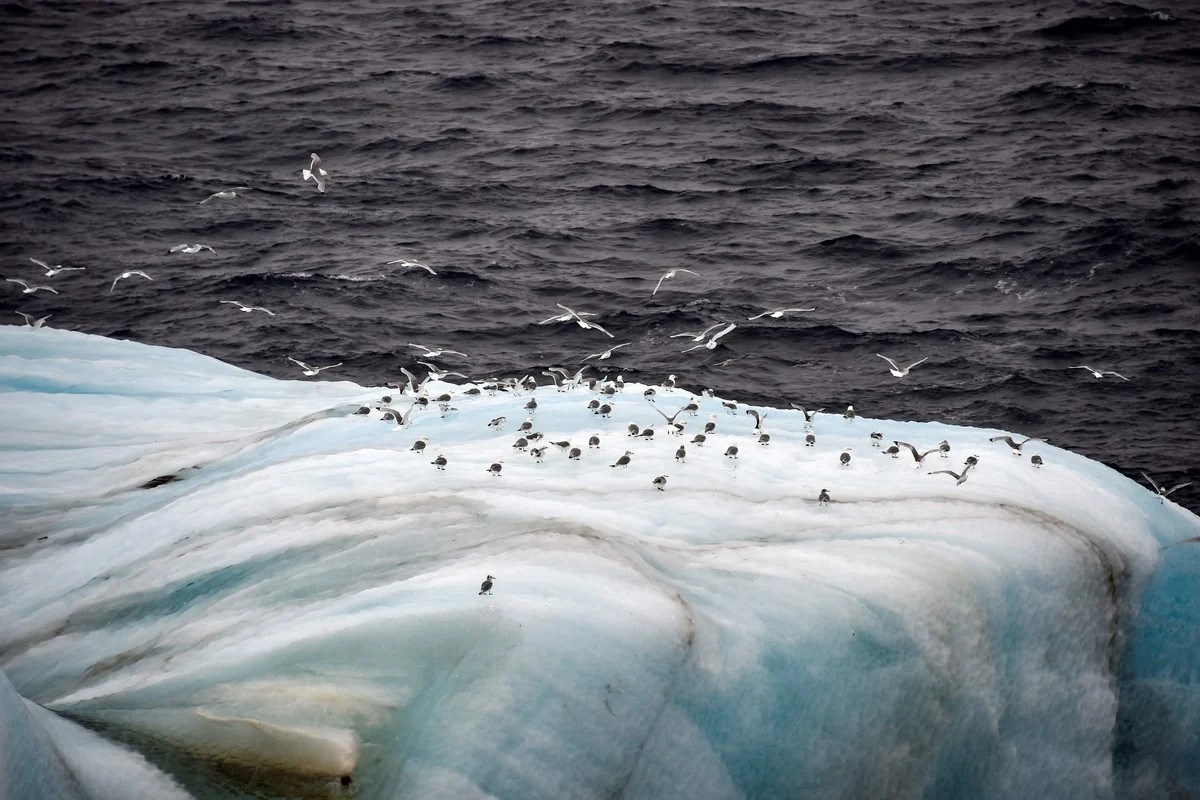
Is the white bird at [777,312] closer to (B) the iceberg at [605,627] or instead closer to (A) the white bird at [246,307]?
(A) the white bird at [246,307]

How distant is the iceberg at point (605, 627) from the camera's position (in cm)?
761

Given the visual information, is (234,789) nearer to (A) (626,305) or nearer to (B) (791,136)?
(A) (626,305)

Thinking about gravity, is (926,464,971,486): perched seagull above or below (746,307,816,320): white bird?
above

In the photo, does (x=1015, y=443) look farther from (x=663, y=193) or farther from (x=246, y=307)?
(x=663, y=193)

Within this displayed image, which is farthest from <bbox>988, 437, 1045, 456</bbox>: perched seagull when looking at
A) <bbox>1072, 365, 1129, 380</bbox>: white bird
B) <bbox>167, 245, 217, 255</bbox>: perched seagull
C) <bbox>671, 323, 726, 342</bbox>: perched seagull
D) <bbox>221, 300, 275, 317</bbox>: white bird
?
<bbox>167, 245, 217, 255</bbox>: perched seagull

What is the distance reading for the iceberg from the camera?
299 inches

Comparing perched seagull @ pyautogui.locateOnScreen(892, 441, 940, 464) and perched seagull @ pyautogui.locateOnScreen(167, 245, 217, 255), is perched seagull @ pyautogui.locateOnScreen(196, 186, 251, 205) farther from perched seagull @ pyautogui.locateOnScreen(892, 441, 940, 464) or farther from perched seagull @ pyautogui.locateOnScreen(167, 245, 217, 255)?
perched seagull @ pyautogui.locateOnScreen(892, 441, 940, 464)

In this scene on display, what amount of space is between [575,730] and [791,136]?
29264mm

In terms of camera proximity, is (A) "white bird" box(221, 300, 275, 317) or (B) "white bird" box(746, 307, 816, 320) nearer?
(B) "white bird" box(746, 307, 816, 320)

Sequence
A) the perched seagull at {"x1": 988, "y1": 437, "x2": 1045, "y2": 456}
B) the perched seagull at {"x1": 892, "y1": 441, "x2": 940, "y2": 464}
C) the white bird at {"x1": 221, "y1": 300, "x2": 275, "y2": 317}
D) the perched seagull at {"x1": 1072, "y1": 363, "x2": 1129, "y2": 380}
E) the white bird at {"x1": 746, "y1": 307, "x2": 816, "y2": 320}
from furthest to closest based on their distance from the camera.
Answer: the white bird at {"x1": 221, "y1": 300, "x2": 275, "y2": 317}
the white bird at {"x1": 746, "y1": 307, "x2": 816, "y2": 320}
the perched seagull at {"x1": 1072, "y1": 363, "x2": 1129, "y2": 380}
the perched seagull at {"x1": 988, "y1": 437, "x2": 1045, "y2": 456}
the perched seagull at {"x1": 892, "y1": 441, "x2": 940, "y2": 464}

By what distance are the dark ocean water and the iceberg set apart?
2.26 m

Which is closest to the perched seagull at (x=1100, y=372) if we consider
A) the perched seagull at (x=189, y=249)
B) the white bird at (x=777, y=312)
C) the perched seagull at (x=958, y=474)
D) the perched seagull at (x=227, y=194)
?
the white bird at (x=777, y=312)

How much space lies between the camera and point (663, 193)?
103 ft

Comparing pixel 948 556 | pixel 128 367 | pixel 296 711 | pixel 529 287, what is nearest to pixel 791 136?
pixel 529 287
